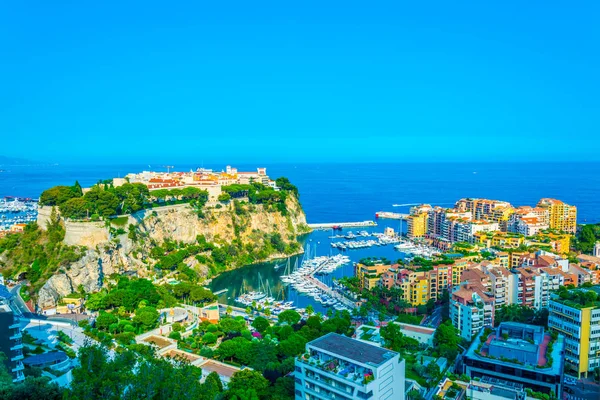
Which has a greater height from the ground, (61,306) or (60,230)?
(60,230)

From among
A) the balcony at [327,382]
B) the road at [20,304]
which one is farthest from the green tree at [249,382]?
the road at [20,304]

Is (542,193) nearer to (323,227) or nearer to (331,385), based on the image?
(323,227)

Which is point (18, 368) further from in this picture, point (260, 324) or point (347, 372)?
point (260, 324)

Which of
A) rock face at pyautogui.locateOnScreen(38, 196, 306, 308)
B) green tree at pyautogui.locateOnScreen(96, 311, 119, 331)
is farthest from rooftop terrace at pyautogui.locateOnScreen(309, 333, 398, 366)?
rock face at pyautogui.locateOnScreen(38, 196, 306, 308)

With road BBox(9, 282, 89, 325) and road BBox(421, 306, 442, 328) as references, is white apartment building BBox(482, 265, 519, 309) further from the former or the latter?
road BBox(9, 282, 89, 325)

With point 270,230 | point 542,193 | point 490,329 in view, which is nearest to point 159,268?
point 270,230

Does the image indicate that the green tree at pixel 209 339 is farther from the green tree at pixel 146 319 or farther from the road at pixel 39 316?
the road at pixel 39 316
